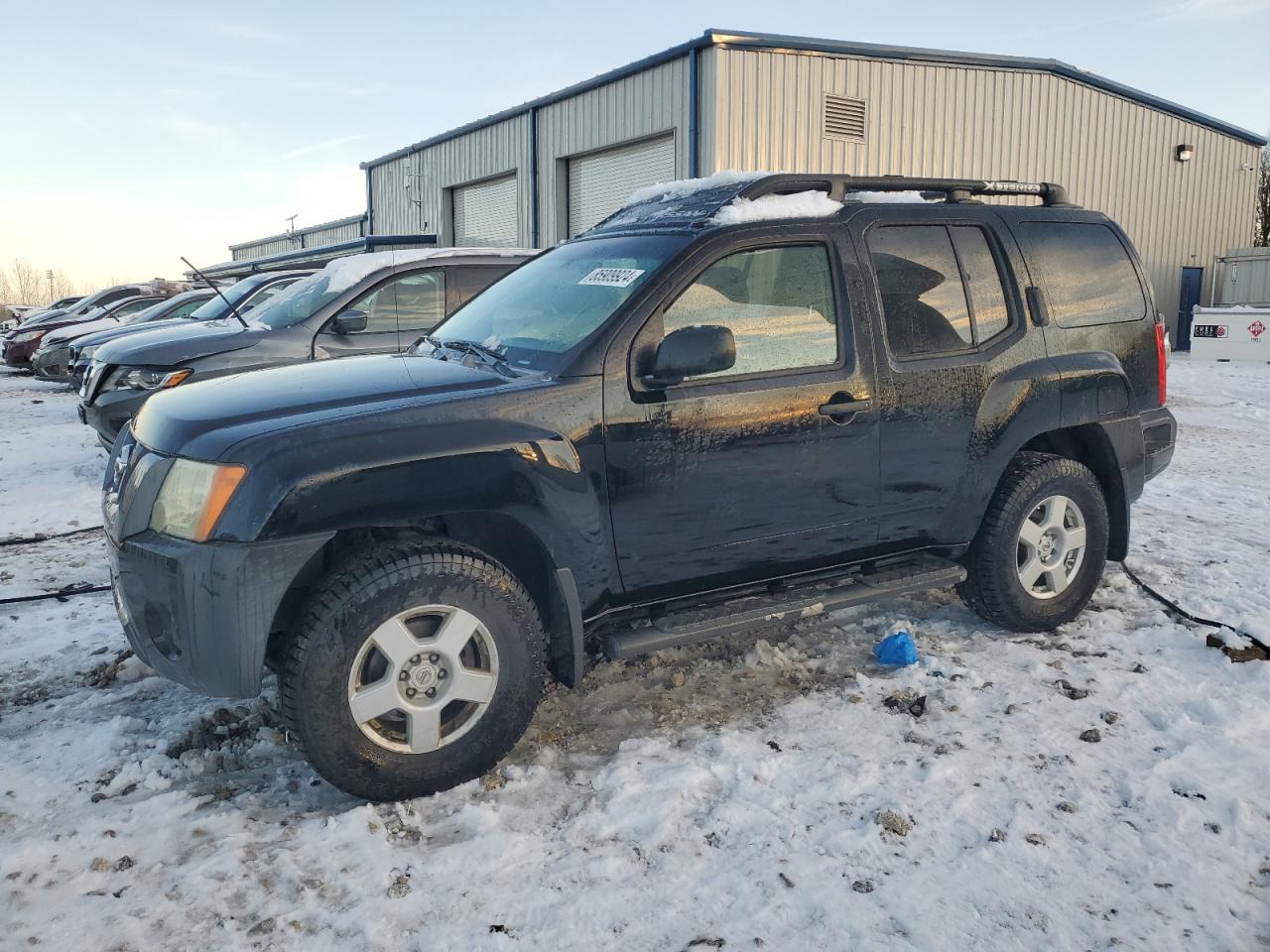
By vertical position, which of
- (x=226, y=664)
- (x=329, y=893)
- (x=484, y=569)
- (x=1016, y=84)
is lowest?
(x=329, y=893)

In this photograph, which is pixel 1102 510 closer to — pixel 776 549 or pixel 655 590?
pixel 776 549

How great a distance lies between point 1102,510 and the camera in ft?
14.7

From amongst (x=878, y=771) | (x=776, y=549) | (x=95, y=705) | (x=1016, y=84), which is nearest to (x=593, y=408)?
(x=776, y=549)

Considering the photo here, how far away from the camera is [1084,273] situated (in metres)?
4.60

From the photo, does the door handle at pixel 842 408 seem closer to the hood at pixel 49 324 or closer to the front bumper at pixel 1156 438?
the front bumper at pixel 1156 438

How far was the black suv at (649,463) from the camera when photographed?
2893mm

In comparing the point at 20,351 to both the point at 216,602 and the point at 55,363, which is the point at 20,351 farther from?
the point at 216,602

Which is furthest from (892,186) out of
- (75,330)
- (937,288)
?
(75,330)

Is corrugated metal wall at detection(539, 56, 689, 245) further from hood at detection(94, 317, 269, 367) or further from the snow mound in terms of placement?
the snow mound

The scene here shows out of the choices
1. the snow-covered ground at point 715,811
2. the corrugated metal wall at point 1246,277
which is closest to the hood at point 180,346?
the snow-covered ground at point 715,811

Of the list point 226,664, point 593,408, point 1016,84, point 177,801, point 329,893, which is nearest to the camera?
point 329,893

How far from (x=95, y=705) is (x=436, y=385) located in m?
1.91

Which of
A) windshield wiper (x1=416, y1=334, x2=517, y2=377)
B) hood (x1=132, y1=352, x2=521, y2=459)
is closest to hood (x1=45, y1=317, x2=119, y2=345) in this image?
windshield wiper (x1=416, y1=334, x2=517, y2=377)

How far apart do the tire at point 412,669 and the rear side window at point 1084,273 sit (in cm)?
297
